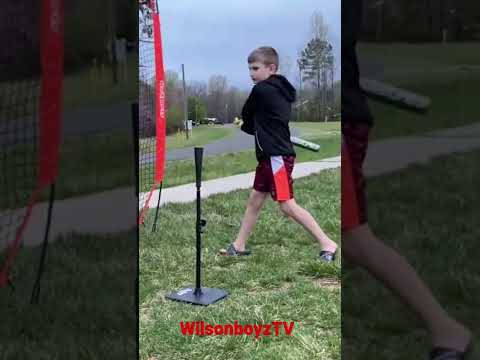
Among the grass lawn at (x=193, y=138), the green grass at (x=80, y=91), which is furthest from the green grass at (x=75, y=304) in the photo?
the grass lawn at (x=193, y=138)

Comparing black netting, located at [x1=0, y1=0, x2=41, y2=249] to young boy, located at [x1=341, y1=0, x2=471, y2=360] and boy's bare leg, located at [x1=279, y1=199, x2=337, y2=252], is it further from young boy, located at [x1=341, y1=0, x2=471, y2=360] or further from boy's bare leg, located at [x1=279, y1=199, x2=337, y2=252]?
boy's bare leg, located at [x1=279, y1=199, x2=337, y2=252]

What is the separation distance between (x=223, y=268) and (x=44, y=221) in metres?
2.20

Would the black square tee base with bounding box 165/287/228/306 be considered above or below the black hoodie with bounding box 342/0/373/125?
below

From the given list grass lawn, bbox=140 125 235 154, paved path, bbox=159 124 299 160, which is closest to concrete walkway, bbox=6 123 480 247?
grass lawn, bbox=140 125 235 154

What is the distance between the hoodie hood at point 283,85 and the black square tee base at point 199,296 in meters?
1.53

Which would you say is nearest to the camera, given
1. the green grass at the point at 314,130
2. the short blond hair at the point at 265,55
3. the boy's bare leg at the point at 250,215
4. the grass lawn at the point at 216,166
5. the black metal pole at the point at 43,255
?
the black metal pole at the point at 43,255

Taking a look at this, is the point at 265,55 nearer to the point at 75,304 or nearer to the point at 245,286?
the point at 245,286

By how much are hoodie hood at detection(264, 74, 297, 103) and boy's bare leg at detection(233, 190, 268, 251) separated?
2.50 ft

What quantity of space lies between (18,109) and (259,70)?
7.54 feet

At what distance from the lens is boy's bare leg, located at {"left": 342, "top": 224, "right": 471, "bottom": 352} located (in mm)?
1590

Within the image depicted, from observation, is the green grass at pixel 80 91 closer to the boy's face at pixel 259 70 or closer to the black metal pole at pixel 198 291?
the black metal pole at pixel 198 291

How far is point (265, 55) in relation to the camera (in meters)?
3.66

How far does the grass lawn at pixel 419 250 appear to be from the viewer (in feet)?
5.05

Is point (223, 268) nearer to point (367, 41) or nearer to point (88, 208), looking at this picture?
point (88, 208)
